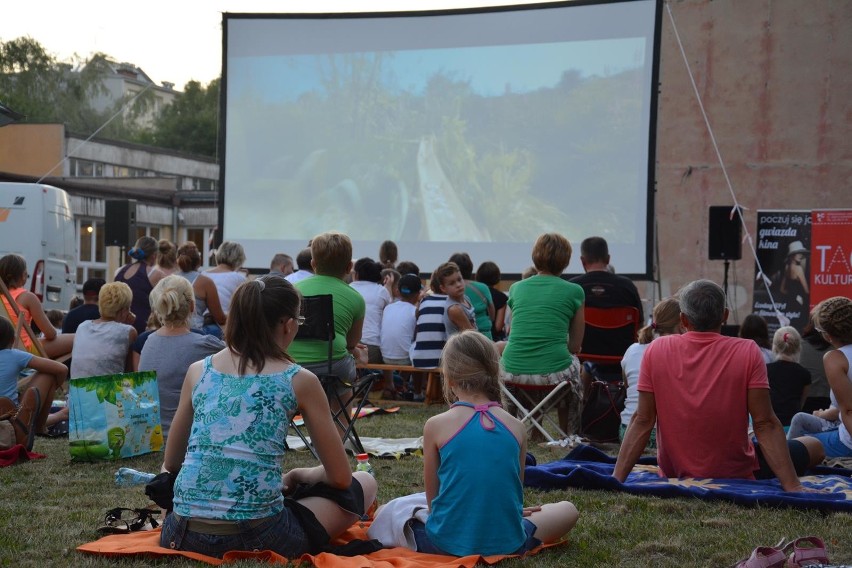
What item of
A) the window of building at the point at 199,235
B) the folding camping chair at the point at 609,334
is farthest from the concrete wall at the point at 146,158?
the folding camping chair at the point at 609,334

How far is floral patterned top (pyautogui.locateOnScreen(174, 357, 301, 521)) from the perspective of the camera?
9.62 ft

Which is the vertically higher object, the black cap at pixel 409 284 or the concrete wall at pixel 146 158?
the concrete wall at pixel 146 158

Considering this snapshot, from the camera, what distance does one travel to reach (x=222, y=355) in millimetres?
3037

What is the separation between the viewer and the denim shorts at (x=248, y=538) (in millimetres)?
2996

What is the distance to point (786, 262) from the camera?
11445 millimetres

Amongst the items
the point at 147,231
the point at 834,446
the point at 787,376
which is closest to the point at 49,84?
the point at 147,231

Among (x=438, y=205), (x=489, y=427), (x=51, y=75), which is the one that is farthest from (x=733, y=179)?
(x=51, y=75)

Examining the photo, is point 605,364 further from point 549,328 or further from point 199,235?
point 199,235

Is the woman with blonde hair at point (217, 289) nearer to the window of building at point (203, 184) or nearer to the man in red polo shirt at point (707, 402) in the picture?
the man in red polo shirt at point (707, 402)

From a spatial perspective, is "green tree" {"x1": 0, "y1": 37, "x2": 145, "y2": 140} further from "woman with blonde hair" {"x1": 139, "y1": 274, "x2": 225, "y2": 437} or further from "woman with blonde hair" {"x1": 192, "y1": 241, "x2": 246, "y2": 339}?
"woman with blonde hair" {"x1": 139, "y1": 274, "x2": 225, "y2": 437}

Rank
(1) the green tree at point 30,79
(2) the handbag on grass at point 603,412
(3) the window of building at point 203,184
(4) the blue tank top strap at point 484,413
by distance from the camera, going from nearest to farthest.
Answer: (4) the blue tank top strap at point 484,413, (2) the handbag on grass at point 603,412, (1) the green tree at point 30,79, (3) the window of building at point 203,184

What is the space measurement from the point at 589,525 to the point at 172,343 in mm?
2799

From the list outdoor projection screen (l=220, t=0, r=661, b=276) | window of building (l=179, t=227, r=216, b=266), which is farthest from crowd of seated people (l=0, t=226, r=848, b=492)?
window of building (l=179, t=227, r=216, b=266)

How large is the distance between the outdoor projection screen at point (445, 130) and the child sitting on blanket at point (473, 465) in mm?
7531
